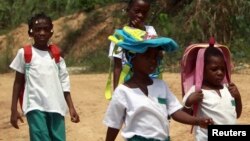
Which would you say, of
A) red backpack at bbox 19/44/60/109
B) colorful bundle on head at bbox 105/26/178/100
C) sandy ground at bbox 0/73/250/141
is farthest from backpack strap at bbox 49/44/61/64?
sandy ground at bbox 0/73/250/141

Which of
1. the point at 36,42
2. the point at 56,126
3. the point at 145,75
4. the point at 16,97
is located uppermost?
the point at 36,42

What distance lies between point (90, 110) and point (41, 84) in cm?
398

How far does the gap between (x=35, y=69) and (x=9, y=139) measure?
2962 mm

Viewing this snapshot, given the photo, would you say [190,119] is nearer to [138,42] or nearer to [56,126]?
[138,42]

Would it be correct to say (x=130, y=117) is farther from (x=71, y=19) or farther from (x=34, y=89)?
(x=71, y=19)

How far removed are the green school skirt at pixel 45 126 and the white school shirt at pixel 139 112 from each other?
1331mm

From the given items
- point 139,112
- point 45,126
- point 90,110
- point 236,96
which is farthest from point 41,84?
point 90,110

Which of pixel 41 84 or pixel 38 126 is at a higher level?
pixel 41 84

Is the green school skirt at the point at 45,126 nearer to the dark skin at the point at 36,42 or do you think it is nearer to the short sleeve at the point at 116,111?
the dark skin at the point at 36,42

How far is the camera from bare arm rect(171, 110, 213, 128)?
11.0 feet

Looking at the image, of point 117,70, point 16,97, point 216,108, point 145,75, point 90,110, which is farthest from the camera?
point 90,110

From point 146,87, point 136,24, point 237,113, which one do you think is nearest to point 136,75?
point 146,87

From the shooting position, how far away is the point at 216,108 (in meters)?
3.84

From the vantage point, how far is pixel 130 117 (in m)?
3.44
